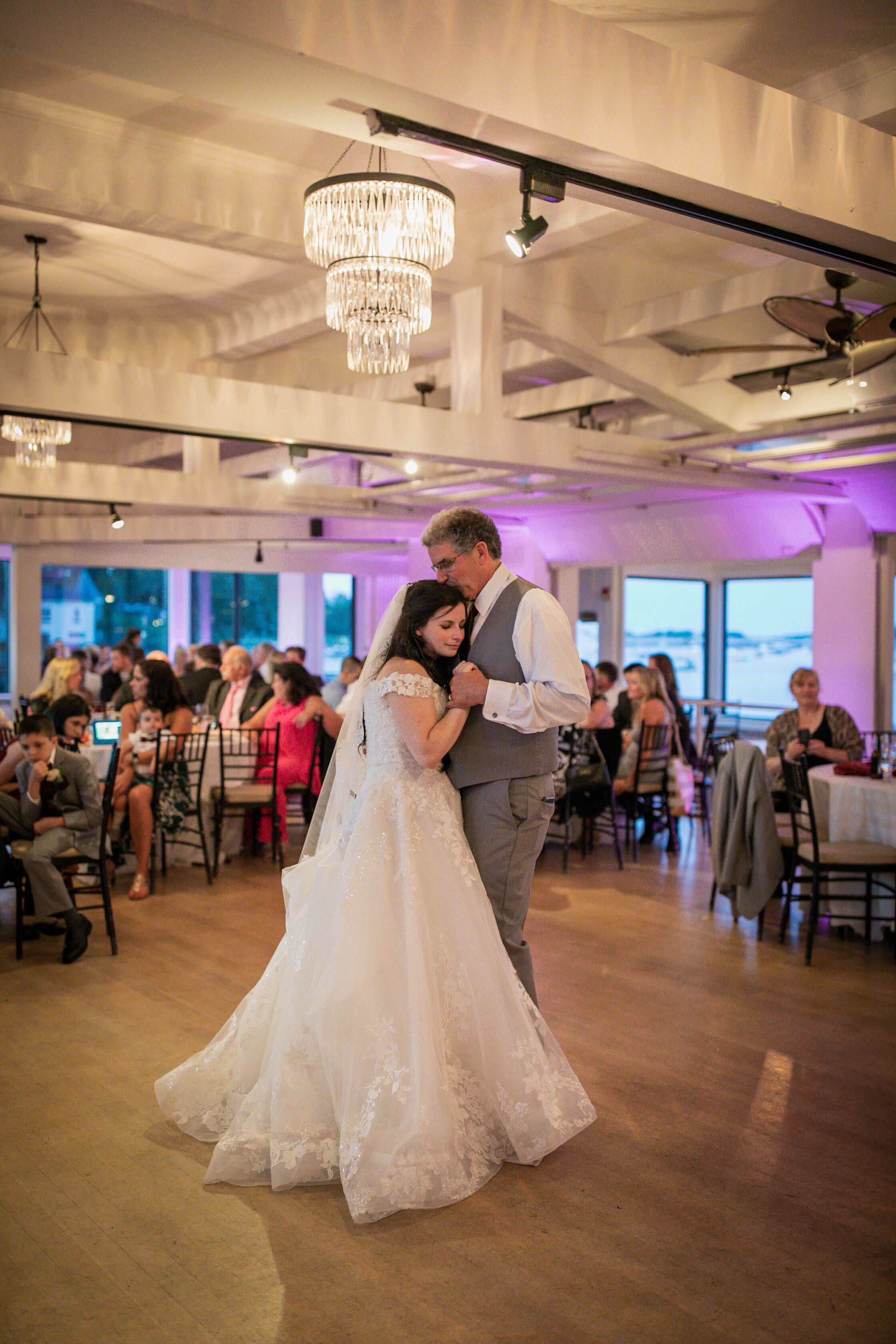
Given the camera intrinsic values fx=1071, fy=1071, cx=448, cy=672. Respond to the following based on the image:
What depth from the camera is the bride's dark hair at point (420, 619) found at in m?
3.11

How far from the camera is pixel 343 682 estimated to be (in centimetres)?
968

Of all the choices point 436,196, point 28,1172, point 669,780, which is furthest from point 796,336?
point 28,1172

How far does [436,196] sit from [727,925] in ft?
13.0

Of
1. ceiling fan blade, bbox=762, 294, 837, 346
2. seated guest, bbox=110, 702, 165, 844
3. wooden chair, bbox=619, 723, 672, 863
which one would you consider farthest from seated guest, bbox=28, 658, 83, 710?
ceiling fan blade, bbox=762, 294, 837, 346

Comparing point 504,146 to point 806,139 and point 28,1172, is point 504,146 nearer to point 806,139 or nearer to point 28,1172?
point 806,139

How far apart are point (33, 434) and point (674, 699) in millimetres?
4958

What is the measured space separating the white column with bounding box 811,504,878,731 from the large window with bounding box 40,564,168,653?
937 centimetres

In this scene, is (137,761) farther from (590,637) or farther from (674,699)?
(590,637)

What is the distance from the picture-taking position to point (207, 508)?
30.4ft

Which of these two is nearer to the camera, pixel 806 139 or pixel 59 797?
pixel 806 139

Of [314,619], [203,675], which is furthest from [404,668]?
[314,619]

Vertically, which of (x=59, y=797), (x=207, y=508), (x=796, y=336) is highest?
(x=796, y=336)

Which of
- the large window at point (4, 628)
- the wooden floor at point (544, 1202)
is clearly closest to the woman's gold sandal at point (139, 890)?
the wooden floor at point (544, 1202)

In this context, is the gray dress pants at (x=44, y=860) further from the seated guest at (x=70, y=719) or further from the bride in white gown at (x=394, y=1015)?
the bride in white gown at (x=394, y=1015)
